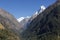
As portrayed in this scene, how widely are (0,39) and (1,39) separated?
427 centimetres

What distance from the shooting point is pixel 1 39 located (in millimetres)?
175250

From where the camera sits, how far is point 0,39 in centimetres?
17100
